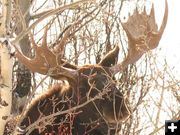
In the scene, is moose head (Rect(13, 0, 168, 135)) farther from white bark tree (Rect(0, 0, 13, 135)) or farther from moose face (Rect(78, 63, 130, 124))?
white bark tree (Rect(0, 0, 13, 135))

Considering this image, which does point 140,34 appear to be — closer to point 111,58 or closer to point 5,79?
point 111,58

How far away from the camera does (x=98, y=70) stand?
21.8ft

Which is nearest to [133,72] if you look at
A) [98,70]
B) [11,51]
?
[98,70]

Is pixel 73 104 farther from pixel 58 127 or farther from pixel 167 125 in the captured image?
pixel 167 125

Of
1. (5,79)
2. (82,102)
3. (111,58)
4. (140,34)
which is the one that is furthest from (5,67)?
(140,34)

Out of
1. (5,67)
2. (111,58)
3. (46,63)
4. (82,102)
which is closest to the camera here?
(5,67)

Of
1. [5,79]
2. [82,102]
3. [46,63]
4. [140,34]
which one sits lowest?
[82,102]

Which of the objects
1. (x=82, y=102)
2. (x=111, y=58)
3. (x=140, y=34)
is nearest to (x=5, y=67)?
(x=82, y=102)

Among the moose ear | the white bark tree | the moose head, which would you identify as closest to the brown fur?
the moose head

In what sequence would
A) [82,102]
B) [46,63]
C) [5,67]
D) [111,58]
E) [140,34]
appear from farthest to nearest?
[140,34], [111,58], [46,63], [82,102], [5,67]

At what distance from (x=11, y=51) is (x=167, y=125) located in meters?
1.92

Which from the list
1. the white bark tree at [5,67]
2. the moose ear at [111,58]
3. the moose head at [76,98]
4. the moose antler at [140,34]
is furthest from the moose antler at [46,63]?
the white bark tree at [5,67]

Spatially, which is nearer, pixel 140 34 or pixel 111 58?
pixel 111 58

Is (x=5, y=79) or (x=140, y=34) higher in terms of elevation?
(x=140, y=34)
